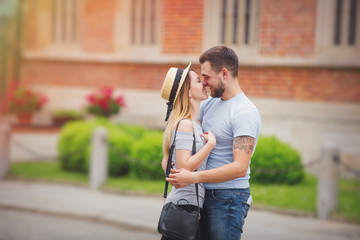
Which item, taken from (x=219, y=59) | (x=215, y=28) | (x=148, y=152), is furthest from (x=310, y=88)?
(x=219, y=59)

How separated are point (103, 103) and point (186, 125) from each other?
33.1 feet

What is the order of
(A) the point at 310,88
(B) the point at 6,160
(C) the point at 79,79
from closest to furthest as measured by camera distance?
1. (B) the point at 6,160
2. (A) the point at 310,88
3. (C) the point at 79,79

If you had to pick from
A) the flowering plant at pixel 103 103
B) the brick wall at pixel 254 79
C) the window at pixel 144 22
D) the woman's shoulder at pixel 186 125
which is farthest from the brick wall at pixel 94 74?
the woman's shoulder at pixel 186 125

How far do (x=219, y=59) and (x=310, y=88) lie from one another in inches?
368

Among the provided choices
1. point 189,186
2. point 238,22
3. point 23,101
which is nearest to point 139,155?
point 238,22

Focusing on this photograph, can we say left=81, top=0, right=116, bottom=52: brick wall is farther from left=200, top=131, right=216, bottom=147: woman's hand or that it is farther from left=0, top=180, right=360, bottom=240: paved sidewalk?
left=200, top=131, right=216, bottom=147: woman's hand

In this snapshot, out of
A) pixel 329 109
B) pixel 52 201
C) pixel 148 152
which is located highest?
pixel 329 109

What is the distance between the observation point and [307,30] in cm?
1258

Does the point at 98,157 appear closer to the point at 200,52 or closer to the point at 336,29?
the point at 200,52

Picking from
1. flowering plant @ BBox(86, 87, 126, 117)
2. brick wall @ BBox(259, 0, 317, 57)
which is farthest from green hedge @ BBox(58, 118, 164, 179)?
brick wall @ BBox(259, 0, 317, 57)

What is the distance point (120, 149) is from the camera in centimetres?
1123

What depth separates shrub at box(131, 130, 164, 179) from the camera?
10492 millimetres

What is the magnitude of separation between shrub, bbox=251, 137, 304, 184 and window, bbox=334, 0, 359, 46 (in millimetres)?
3767

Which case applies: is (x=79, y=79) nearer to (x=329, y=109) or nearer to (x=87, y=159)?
(x=87, y=159)
